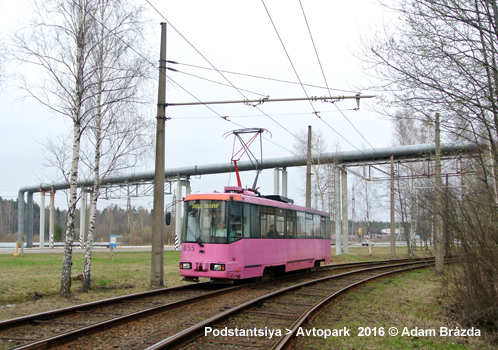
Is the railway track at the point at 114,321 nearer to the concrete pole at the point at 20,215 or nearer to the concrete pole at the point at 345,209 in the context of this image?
the concrete pole at the point at 345,209

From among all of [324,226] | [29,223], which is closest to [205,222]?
[324,226]

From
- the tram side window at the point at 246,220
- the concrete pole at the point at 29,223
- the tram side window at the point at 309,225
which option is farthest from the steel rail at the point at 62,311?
the concrete pole at the point at 29,223

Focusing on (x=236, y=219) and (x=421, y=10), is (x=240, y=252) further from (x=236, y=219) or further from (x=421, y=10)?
(x=421, y=10)

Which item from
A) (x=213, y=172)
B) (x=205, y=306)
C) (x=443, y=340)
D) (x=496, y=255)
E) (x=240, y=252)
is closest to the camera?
(x=443, y=340)

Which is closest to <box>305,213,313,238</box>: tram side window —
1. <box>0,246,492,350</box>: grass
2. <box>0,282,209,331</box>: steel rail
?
<box>0,246,492,350</box>: grass

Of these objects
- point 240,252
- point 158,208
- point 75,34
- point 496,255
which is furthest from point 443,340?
point 75,34

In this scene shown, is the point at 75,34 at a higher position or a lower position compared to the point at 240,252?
higher

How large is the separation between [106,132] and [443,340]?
10.9m

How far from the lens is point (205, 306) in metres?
10.2

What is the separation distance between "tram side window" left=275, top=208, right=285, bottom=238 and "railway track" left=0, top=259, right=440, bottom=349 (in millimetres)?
4512

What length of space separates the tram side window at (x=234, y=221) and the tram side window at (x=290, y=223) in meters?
3.73

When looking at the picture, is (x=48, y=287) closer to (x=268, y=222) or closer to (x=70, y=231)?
(x=70, y=231)

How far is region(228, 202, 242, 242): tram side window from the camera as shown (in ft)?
44.4

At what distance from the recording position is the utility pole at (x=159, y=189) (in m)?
14.0
